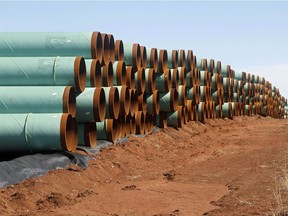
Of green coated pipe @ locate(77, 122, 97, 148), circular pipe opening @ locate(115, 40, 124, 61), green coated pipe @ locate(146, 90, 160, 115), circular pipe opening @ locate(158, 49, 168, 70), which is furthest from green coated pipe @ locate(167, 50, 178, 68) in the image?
green coated pipe @ locate(77, 122, 97, 148)

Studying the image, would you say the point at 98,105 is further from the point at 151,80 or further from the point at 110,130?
the point at 151,80

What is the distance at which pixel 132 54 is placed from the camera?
54.4 feet

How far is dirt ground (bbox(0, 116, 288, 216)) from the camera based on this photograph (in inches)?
287

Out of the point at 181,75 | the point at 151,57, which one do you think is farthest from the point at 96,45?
the point at 181,75

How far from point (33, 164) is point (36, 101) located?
1757 mm

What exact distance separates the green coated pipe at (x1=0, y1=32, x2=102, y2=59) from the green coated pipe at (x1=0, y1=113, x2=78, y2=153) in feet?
8.26

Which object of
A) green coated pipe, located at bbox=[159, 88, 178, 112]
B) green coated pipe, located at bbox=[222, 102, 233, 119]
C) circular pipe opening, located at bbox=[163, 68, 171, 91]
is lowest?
green coated pipe, located at bbox=[222, 102, 233, 119]

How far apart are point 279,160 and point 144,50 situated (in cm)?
748

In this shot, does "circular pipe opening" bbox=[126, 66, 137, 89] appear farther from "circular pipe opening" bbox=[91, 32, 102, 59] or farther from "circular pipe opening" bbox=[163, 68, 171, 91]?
"circular pipe opening" bbox=[163, 68, 171, 91]

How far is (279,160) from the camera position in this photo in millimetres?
12453

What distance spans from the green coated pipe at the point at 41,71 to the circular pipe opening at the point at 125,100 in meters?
3.42

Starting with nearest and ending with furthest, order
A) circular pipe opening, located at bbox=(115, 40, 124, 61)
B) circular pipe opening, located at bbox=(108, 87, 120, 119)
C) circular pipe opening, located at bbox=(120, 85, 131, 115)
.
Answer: circular pipe opening, located at bbox=(108, 87, 120, 119)
circular pipe opening, located at bbox=(120, 85, 131, 115)
circular pipe opening, located at bbox=(115, 40, 124, 61)

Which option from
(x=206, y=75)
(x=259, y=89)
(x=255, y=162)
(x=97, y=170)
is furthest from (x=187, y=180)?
(x=259, y=89)

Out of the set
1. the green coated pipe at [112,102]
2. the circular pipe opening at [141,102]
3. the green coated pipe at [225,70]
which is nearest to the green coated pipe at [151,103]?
the circular pipe opening at [141,102]
